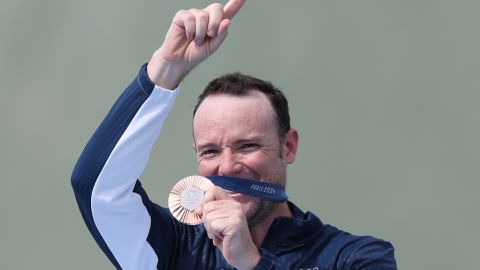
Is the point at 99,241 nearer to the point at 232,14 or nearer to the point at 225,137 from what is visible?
the point at 225,137

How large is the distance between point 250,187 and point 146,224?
0.39 m

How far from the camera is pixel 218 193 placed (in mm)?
2850

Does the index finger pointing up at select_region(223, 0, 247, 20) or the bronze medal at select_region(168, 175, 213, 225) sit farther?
the index finger pointing up at select_region(223, 0, 247, 20)

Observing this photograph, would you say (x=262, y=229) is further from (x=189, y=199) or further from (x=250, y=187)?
(x=189, y=199)

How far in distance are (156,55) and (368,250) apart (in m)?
1.01

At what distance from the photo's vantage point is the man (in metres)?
2.87

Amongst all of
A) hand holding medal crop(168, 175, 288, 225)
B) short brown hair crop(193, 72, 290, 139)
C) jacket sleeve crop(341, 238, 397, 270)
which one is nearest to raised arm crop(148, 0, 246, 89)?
hand holding medal crop(168, 175, 288, 225)

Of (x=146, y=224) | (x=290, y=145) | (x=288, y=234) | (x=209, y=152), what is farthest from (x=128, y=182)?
(x=290, y=145)

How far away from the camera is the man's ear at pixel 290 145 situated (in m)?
3.54

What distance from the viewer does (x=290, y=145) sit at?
359 cm

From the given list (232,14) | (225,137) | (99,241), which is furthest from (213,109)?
(99,241)

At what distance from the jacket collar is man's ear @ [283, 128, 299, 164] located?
296 millimetres

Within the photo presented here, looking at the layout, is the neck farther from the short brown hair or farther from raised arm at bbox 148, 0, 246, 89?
raised arm at bbox 148, 0, 246, 89

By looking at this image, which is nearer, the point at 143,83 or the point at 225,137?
the point at 143,83
